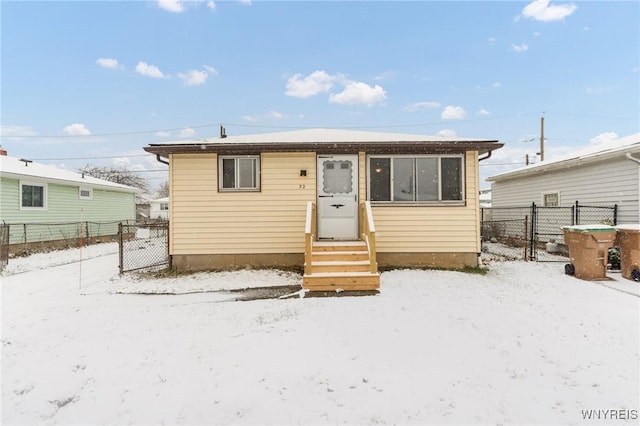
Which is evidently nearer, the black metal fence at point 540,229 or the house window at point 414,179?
the house window at point 414,179

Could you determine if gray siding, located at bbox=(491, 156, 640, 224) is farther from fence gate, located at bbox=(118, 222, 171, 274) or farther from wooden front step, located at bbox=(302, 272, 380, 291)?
fence gate, located at bbox=(118, 222, 171, 274)

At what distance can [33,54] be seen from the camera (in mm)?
16188

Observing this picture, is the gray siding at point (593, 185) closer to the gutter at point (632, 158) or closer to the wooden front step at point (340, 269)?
the gutter at point (632, 158)

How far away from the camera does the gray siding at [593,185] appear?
9.76 meters

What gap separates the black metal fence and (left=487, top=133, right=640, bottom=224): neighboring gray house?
0.37 m

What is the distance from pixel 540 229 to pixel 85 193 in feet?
71.5

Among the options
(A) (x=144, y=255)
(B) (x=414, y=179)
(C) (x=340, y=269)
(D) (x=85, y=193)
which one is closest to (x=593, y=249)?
(B) (x=414, y=179)

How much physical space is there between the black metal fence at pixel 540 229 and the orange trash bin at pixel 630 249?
7.58ft

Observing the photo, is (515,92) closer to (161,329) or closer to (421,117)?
(421,117)

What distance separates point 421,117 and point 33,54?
34.0m

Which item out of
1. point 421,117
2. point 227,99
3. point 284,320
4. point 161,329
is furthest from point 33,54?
point 421,117

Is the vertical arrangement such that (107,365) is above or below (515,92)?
below

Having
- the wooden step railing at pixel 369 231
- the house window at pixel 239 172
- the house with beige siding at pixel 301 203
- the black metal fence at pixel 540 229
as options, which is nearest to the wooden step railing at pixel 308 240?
the house with beige siding at pixel 301 203

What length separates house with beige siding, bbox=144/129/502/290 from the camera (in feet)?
27.9
